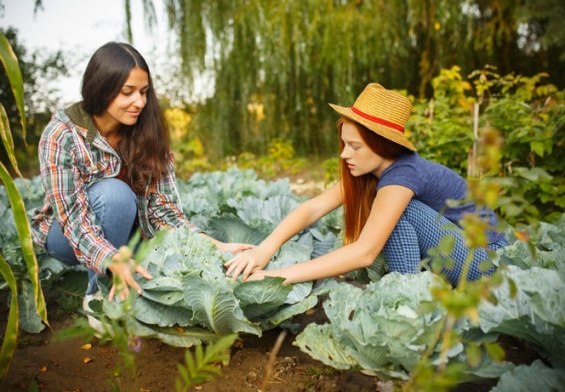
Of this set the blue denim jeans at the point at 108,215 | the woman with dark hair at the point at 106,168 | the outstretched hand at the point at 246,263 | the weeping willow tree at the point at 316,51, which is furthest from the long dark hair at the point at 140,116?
the weeping willow tree at the point at 316,51

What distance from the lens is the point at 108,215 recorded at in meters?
2.10

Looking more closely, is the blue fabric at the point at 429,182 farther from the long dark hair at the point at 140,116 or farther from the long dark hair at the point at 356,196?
the long dark hair at the point at 140,116

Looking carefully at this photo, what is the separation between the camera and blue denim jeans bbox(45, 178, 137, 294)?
2.09m

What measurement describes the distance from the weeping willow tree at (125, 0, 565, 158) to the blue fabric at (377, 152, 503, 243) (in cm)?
343

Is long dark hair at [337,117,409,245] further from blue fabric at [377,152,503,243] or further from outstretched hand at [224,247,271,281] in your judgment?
outstretched hand at [224,247,271,281]

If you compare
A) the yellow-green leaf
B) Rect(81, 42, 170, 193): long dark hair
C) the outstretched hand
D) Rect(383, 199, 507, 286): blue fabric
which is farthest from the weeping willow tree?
the yellow-green leaf

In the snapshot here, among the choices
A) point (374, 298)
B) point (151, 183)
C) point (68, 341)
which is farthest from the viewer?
point (151, 183)

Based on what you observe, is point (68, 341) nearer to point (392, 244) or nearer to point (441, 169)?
point (392, 244)

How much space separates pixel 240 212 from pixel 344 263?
3.31ft

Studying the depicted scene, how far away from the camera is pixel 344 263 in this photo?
174cm

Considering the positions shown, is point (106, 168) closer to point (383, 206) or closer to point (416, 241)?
point (383, 206)

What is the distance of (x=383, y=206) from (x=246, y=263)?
0.57 metres

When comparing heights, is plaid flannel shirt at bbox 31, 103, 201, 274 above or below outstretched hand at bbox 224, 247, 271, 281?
above

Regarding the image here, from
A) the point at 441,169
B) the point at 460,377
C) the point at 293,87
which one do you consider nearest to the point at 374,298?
the point at 460,377
